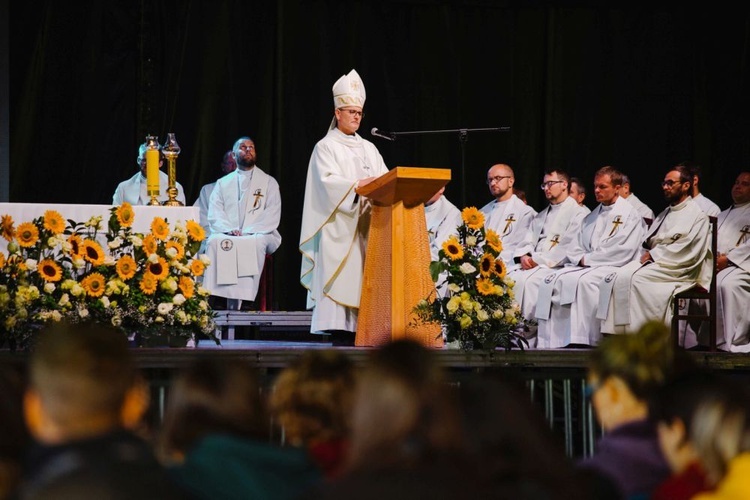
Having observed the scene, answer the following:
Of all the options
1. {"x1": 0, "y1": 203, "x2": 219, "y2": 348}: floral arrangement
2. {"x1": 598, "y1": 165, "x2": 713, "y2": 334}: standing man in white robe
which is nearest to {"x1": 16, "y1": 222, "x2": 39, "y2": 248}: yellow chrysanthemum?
{"x1": 0, "y1": 203, "x2": 219, "y2": 348}: floral arrangement

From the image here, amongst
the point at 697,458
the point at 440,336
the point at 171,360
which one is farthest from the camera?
the point at 440,336

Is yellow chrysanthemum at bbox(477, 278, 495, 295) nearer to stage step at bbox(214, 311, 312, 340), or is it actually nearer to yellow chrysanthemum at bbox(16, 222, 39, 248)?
yellow chrysanthemum at bbox(16, 222, 39, 248)

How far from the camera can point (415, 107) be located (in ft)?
41.8

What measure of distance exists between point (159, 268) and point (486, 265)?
1.99 m

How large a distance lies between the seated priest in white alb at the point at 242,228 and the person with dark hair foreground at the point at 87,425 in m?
8.46

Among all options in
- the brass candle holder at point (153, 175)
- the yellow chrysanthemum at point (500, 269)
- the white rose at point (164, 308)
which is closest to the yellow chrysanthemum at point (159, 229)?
the white rose at point (164, 308)

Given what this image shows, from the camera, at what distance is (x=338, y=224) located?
26.0 feet

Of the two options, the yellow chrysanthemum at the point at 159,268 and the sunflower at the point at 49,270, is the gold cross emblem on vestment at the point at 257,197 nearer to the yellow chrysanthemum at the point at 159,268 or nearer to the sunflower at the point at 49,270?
the yellow chrysanthemum at the point at 159,268

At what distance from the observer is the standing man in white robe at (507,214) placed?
11.0 metres

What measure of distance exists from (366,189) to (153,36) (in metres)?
5.48

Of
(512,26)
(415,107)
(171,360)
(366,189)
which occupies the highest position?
(512,26)

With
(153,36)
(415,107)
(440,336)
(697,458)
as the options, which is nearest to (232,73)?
(153,36)

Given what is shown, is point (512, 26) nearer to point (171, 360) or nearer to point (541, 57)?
point (541, 57)

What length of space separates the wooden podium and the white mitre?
1.03m
